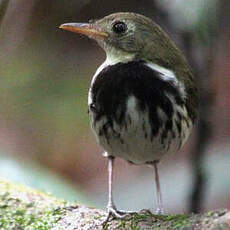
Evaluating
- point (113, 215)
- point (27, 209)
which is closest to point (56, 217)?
point (27, 209)

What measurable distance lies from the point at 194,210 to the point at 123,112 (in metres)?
1.25

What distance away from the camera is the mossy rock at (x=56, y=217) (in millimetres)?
3529

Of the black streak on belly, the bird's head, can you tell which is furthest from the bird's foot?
the bird's head

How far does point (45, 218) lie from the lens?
391 centimetres

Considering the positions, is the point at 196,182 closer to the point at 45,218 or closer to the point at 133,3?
the point at 45,218

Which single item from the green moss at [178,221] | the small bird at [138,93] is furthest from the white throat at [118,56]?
the green moss at [178,221]

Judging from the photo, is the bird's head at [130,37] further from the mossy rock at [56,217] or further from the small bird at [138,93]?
the mossy rock at [56,217]

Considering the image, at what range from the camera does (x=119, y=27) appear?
4.05m

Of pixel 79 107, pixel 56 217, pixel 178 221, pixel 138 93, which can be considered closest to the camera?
pixel 178 221

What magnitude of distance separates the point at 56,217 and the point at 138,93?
2.51 ft

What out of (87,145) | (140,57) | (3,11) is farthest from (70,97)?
(3,11)

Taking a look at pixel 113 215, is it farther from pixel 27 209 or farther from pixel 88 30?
pixel 88 30

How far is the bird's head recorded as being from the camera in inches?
156

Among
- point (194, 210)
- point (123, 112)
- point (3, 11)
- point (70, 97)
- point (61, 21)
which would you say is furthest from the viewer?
point (61, 21)
